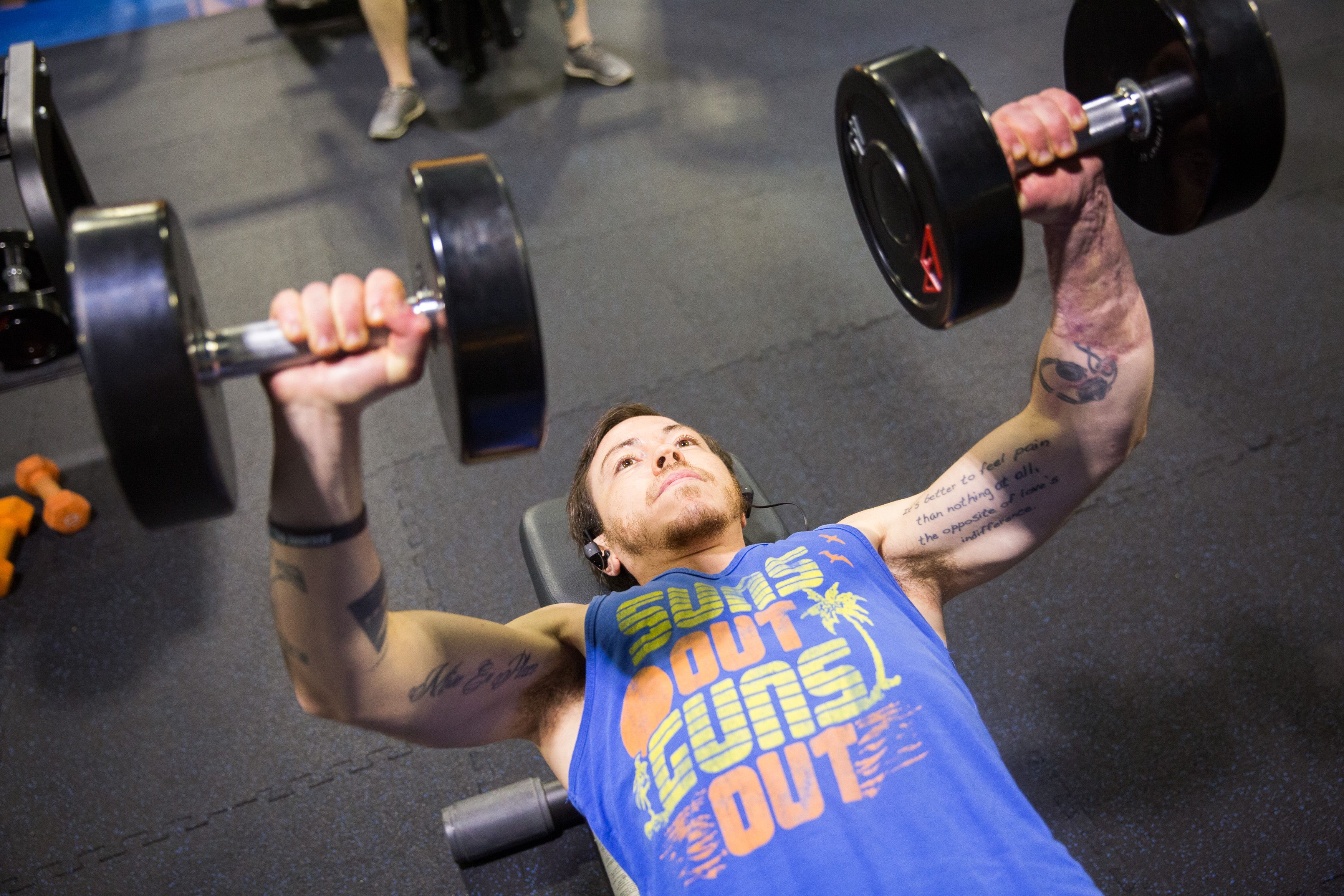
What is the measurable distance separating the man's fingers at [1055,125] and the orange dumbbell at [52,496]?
2429 mm

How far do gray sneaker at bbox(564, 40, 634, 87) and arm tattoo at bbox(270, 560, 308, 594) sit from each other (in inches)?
140

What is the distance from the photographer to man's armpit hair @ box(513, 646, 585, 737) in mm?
1436

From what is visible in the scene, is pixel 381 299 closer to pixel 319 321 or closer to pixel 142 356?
pixel 319 321

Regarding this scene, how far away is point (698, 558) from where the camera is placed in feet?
5.29

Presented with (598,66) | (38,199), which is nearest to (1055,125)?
(38,199)

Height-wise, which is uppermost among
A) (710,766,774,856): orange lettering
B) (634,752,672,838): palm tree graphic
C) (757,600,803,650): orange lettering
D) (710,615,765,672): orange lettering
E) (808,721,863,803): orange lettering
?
(757,600,803,650): orange lettering

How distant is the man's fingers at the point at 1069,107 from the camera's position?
1.16 metres

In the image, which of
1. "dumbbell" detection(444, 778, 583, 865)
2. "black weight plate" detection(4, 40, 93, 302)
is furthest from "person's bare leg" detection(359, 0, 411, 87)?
"dumbbell" detection(444, 778, 583, 865)

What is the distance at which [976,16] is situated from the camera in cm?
429

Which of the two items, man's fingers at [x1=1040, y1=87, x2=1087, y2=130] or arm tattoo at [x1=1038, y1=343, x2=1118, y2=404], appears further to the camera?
arm tattoo at [x1=1038, y1=343, x2=1118, y2=404]

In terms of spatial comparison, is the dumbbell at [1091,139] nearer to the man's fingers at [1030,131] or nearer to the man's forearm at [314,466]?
the man's fingers at [1030,131]

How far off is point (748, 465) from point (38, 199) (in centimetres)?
163

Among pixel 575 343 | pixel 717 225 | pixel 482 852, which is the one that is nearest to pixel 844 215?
pixel 717 225

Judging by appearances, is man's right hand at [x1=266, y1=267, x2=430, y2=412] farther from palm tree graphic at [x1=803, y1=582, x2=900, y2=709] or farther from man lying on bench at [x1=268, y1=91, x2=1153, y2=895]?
palm tree graphic at [x1=803, y1=582, x2=900, y2=709]
